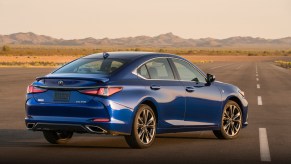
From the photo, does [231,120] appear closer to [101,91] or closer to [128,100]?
[128,100]

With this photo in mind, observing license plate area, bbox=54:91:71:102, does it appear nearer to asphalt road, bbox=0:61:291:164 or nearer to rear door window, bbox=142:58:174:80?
asphalt road, bbox=0:61:291:164

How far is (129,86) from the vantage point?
1002cm

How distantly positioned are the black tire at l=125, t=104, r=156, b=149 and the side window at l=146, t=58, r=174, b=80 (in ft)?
2.27

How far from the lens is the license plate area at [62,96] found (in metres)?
9.83

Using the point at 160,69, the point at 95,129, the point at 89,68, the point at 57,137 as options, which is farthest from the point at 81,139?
the point at 95,129

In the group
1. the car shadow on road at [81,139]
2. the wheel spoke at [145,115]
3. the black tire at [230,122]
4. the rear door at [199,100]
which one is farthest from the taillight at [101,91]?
the black tire at [230,122]

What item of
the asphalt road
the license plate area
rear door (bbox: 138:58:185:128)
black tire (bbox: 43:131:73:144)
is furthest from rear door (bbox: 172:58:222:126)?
the license plate area

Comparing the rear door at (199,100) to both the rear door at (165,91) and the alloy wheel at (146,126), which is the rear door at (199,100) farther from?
the alloy wheel at (146,126)

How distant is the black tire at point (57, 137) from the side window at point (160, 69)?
178cm

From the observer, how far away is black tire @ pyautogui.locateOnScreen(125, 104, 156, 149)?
33.0 feet

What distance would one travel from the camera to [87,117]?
31.8 ft

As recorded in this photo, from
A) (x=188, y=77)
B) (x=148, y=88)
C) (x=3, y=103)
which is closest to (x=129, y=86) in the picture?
Answer: (x=148, y=88)

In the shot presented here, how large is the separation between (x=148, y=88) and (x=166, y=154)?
1.11 m

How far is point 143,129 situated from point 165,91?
0.77 meters
